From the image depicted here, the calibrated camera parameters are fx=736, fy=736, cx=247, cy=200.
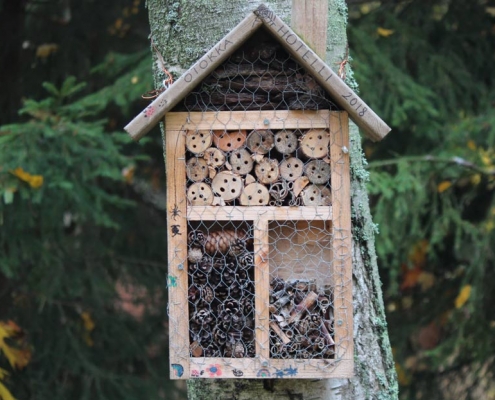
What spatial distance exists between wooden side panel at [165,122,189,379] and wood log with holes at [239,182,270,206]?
0.49ft

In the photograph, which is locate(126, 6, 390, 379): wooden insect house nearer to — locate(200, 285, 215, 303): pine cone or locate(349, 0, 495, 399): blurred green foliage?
locate(200, 285, 215, 303): pine cone

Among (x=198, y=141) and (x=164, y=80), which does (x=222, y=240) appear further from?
(x=164, y=80)

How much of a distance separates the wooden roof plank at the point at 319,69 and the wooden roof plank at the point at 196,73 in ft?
0.11

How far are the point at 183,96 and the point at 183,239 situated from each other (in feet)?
1.15

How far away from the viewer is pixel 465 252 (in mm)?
4684

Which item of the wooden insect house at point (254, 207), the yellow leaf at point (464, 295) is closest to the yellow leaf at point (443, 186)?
the yellow leaf at point (464, 295)

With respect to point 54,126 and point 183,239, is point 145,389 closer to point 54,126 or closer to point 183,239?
point 54,126

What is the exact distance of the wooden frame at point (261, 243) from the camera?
1800 millimetres

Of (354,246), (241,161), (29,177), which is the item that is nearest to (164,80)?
(241,161)

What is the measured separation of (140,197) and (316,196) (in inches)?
144

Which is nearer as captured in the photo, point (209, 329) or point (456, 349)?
point (209, 329)

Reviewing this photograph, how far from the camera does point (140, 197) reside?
5.35 meters

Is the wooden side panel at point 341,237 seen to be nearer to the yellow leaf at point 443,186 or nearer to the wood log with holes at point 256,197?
the wood log with holes at point 256,197

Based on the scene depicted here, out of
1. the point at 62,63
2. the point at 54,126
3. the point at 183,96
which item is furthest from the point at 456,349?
the point at 183,96
